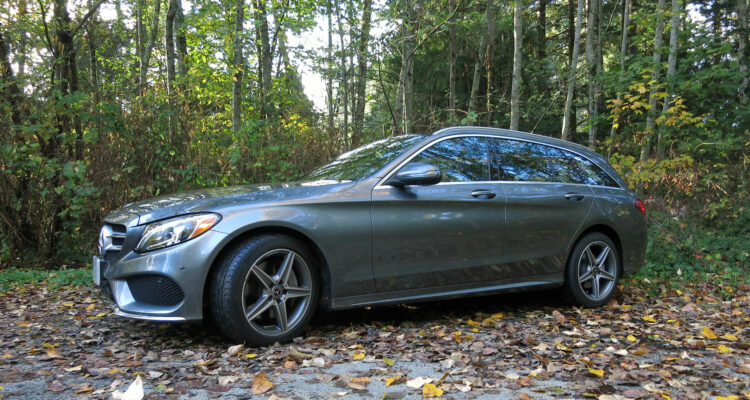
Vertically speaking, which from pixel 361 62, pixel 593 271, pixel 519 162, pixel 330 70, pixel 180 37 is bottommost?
pixel 593 271

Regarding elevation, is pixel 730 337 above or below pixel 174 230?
below

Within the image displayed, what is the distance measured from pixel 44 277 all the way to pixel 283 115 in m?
5.19

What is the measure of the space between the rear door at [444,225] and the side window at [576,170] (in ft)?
3.03

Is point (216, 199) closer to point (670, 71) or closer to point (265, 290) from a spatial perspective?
point (265, 290)

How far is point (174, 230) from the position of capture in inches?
130

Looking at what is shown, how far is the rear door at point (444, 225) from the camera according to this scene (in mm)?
3883

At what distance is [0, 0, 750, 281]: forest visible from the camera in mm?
6594

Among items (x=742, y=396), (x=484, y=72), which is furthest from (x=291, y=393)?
(x=484, y=72)

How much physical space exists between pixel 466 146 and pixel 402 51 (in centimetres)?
954

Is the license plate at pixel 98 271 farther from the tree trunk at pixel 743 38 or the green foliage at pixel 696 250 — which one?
the tree trunk at pixel 743 38

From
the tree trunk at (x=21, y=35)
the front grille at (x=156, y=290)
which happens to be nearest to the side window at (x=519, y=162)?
the front grille at (x=156, y=290)

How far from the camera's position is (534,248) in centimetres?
463

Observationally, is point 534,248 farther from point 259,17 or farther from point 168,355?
point 259,17

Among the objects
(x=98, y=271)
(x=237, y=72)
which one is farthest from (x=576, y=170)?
(x=237, y=72)
